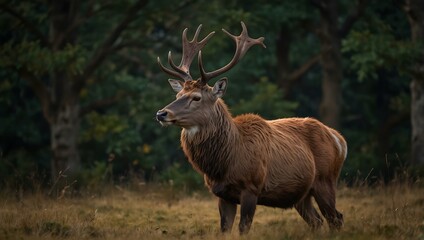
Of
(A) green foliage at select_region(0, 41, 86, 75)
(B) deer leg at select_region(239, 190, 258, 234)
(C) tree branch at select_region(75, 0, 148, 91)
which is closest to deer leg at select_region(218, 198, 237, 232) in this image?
(B) deer leg at select_region(239, 190, 258, 234)

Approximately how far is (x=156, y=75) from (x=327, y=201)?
13820 mm

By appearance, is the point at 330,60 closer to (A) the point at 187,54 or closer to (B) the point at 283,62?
(B) the point at 283,62

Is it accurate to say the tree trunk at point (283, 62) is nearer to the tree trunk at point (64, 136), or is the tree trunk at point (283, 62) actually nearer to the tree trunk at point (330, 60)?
the tree trunk at point (330, 60)

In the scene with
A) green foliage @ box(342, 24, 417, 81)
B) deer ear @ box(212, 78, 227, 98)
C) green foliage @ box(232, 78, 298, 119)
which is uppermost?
deer ear @ box(212, 78, 227, 98)

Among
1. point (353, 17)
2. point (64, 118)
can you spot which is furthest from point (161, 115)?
point (353, 17)

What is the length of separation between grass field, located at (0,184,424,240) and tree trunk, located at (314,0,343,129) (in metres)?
7.09

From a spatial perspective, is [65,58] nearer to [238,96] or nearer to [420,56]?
[420,56]

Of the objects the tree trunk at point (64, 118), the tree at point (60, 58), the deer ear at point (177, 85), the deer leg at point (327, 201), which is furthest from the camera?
the tree trunk at point (64, 118)

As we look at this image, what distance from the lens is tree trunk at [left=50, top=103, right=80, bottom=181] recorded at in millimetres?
19344

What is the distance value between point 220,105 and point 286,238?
221 centimetres

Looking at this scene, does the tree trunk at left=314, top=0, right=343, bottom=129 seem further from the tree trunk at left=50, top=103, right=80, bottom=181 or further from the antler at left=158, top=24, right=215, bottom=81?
the antler at left=158, top=24, right=215, bottom=81

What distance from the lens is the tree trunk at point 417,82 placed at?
58.0 ft

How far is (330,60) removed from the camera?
21.5 m

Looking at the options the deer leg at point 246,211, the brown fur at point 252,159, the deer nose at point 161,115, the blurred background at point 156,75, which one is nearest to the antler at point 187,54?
the brown fur at point 252,159
